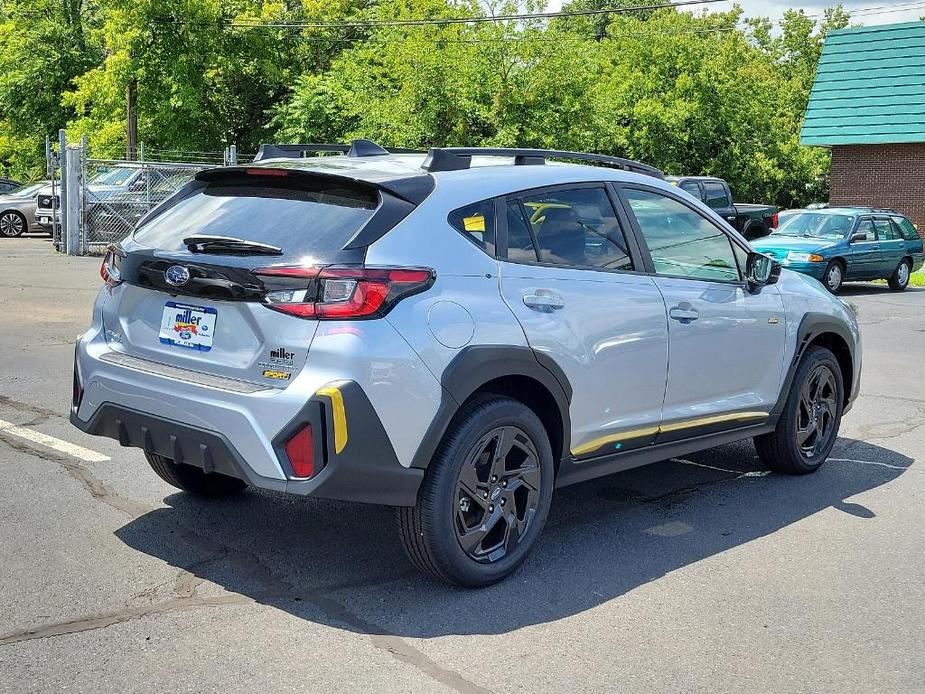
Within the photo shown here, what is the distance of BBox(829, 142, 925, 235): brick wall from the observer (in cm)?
3497

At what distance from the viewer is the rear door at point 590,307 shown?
4.74 m

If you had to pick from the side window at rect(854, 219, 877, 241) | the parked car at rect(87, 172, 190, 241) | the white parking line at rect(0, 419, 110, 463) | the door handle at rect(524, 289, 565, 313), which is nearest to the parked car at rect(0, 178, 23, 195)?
the parked car at rect(87, 172, 190, 241)

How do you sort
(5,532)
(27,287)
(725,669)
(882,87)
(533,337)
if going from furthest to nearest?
(882,87), (27,287), (5,532), (533,337), (725,669)

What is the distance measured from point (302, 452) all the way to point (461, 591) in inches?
37.9

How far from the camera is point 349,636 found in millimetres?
4008

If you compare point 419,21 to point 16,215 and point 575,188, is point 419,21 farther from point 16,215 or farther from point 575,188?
point 575,188

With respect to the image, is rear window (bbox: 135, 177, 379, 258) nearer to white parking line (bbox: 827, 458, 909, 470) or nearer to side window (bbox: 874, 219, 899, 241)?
white parking line (bbox: 827, 458, 909, 470)

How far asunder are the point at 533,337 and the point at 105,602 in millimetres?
1987

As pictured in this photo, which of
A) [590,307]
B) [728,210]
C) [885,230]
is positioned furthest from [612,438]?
[728,210]

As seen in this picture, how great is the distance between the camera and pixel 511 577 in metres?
4.69

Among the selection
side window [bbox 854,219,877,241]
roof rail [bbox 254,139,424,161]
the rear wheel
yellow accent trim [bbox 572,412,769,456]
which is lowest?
the rear wheel

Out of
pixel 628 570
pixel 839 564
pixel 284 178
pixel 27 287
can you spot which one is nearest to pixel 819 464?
pixel 839 564

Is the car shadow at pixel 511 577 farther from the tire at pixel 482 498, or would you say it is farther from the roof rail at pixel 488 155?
the roof rail at pixel 488 155

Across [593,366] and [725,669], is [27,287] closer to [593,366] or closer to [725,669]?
[593,366]
